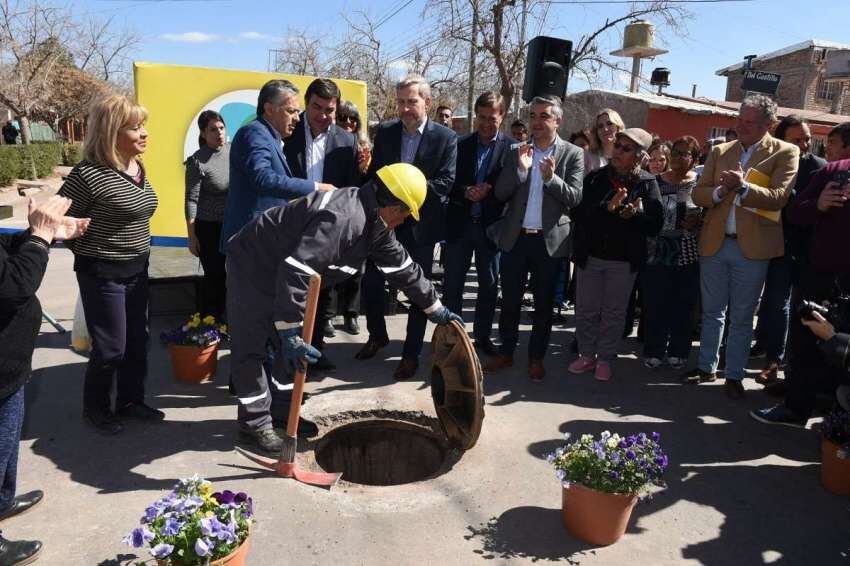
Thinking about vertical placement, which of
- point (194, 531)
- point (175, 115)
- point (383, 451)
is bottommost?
point (383, 451)

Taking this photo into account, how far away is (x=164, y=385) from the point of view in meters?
4.72

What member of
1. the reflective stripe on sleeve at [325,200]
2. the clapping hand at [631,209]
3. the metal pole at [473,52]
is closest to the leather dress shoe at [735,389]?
the clapping hand at [631,209]

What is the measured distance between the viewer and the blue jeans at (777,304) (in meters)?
5.18

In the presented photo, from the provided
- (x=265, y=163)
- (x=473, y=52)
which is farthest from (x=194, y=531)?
(x=473, y=52)

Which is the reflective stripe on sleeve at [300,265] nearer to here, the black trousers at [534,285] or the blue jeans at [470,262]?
the blue jeans at [470,262]

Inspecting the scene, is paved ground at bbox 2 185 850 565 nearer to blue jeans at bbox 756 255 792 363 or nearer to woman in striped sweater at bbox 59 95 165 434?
woman in striped sweater at bbox 59 95 165 434

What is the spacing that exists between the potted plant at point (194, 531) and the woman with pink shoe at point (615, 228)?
342 cm

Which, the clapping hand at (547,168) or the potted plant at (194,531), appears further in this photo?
the clapping hand at (547,168)

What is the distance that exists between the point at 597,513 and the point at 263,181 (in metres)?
2.73

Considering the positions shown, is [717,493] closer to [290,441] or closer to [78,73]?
[290,441]

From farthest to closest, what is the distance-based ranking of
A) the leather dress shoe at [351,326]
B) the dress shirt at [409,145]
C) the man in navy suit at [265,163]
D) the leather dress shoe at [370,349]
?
the leather dress shoe at [351,326], the leather dress shoe at [370,349], the dress shirt at [409,145], the man in navy suit at [265,163]

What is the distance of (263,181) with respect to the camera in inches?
154

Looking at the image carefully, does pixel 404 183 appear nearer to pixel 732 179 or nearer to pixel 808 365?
pixel 732 179

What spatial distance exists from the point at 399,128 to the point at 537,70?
9.66 ft
